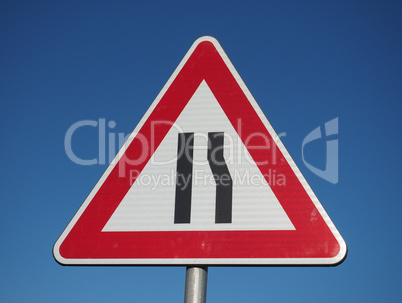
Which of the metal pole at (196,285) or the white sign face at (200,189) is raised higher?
the white sign face at (200,189)

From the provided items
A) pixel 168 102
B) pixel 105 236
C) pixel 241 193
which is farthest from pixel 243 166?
pixel 105 236

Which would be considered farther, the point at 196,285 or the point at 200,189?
the point at 200,189

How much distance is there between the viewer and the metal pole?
1101 millimetres

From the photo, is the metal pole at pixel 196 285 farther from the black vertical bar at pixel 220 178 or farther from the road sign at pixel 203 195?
the black vertical bar at pixel 220 178

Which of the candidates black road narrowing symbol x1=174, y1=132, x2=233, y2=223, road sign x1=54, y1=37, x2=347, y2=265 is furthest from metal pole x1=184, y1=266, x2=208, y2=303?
black road narrowing symbol x1=174, y1=132, x2=233, y2=223

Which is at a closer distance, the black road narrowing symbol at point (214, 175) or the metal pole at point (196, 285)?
the metal pole at point (196, 285)

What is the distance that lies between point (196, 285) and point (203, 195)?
0.83ft

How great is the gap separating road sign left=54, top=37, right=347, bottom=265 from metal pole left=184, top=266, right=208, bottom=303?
0.09 ft

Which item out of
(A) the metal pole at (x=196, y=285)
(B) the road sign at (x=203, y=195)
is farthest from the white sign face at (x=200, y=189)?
(A) the metal pole at (x=196, y=285)

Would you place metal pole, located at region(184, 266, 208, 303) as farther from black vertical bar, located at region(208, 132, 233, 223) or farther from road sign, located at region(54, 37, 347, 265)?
black vertical bar, located at region(208, 132, 233, 223)

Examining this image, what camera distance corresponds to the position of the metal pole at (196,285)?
3.61ft

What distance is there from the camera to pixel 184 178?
1284 mm

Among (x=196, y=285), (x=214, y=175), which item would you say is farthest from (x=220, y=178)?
(x=196, y=285)

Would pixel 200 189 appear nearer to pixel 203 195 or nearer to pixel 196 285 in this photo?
pixel 203 195
